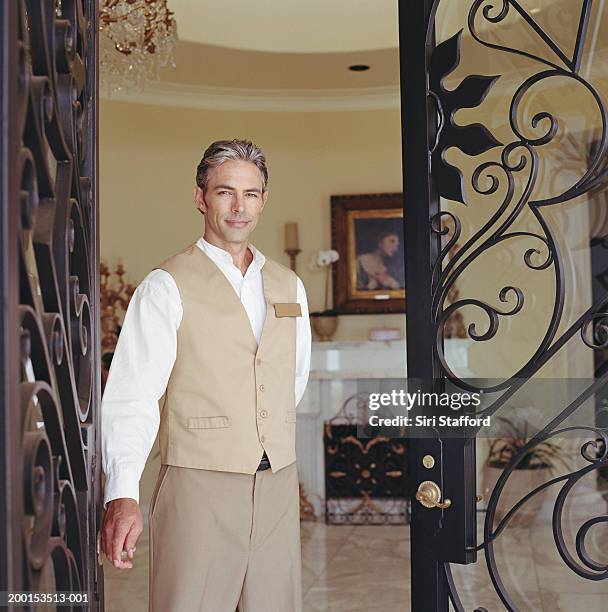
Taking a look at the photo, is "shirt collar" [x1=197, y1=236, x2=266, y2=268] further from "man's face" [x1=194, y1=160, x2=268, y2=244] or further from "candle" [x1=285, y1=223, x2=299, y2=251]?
"candle" [x1=285, y1=223, x2=299, y2=251]

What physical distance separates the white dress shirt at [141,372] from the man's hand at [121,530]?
0.08 ft

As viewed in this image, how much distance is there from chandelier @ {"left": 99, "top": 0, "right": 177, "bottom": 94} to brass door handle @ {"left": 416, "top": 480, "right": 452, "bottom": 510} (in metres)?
2.71

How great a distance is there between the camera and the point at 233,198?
2188 mm

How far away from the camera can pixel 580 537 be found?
2.00 metres

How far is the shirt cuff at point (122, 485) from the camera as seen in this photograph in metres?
1.92

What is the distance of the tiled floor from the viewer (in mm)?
2100

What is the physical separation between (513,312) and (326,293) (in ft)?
13.8

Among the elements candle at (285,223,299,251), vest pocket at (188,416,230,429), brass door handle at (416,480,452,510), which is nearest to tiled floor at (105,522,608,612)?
brass door handle at (416,480,452,510)

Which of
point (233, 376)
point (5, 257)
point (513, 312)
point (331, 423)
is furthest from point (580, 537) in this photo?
point (331, 423)

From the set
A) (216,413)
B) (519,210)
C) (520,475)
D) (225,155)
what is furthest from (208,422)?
(519,210)

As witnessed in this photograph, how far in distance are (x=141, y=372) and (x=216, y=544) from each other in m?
0.44

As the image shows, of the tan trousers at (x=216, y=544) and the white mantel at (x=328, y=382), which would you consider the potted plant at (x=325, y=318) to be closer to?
the white mantel at (x=328, y=382)

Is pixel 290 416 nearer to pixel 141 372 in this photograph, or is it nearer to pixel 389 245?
pixel 141 372

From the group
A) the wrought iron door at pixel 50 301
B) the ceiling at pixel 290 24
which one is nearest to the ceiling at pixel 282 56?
the ceiling at pixel 290 24
